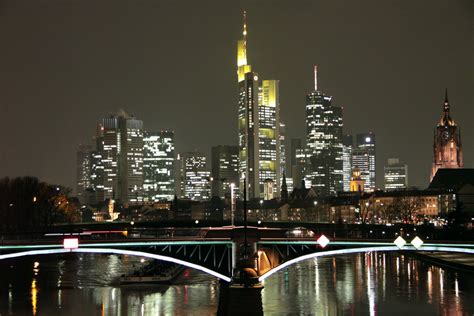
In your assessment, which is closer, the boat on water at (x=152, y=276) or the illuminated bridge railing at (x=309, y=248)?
the illuminated bridge railing at (x=309, y=248)

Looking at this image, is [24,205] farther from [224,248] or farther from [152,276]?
[224,248]

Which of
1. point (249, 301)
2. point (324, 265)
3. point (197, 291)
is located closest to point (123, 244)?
point (249, 301)

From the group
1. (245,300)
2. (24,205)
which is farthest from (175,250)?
(24,205)

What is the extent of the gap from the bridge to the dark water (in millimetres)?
5695

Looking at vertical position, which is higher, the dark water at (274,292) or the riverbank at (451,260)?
the riverbank at (451,260)

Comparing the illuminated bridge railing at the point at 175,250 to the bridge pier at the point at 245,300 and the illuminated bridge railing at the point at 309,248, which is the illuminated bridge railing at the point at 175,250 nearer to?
the illuminated bridge railing at the point at 309,248

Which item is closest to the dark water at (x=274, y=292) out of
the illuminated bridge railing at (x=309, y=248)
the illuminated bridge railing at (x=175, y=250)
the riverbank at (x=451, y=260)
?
the riverbank at (x=451, y=260)

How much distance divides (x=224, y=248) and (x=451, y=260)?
59.4 metres

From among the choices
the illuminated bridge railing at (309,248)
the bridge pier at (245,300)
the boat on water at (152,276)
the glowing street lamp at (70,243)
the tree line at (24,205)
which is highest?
the tree line at (24,205)

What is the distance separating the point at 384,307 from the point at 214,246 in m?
18.9

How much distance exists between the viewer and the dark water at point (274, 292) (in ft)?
233

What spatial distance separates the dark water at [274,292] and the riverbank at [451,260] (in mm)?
1837

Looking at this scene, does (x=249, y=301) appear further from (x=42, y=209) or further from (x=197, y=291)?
(x=42, y=209)

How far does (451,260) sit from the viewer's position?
114375mm
